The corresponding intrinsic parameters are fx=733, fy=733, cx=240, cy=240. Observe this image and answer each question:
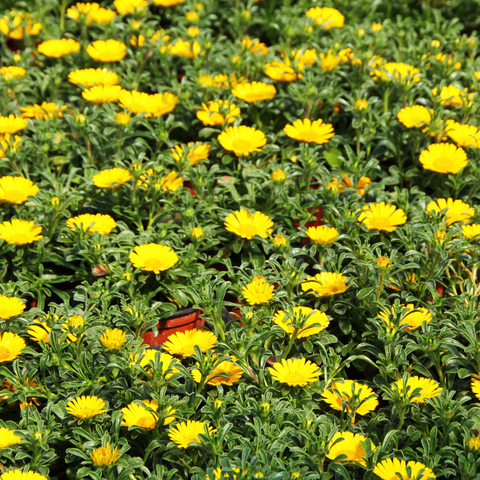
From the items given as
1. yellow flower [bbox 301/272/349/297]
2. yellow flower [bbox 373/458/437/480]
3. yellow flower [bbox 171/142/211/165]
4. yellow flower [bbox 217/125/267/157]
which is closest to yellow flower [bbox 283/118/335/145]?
yellow flower [bbox 217/125/267/157]

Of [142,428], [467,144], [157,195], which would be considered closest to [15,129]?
[157,195]

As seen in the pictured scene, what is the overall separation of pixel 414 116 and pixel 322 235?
889 millimetres

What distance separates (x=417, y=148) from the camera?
10.8 ft

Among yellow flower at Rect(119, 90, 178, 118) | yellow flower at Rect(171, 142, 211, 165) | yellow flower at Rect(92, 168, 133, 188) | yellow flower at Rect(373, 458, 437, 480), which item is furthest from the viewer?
yellow flower at Rect(119, 90, 178, 118)

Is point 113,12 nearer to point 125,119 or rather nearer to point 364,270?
point 125,119

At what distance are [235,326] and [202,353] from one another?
0.53 ft

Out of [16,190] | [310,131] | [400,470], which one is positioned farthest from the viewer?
[310,131]

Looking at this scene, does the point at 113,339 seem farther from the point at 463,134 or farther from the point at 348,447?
the point at 463,134

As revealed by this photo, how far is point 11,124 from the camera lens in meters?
3.38

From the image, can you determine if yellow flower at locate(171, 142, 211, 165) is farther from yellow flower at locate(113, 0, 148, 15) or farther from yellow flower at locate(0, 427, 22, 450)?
yellow flower at locate(0, 427, 22, 450)

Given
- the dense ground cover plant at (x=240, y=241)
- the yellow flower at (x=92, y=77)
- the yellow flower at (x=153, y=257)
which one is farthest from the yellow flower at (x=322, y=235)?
the yellow flower at (x=92, y=77)

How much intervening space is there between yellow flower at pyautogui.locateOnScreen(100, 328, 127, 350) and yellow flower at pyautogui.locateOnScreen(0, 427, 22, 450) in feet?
1.25

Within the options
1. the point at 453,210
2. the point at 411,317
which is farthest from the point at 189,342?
the point at 453,210

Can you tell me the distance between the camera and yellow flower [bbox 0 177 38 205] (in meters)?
2.99
